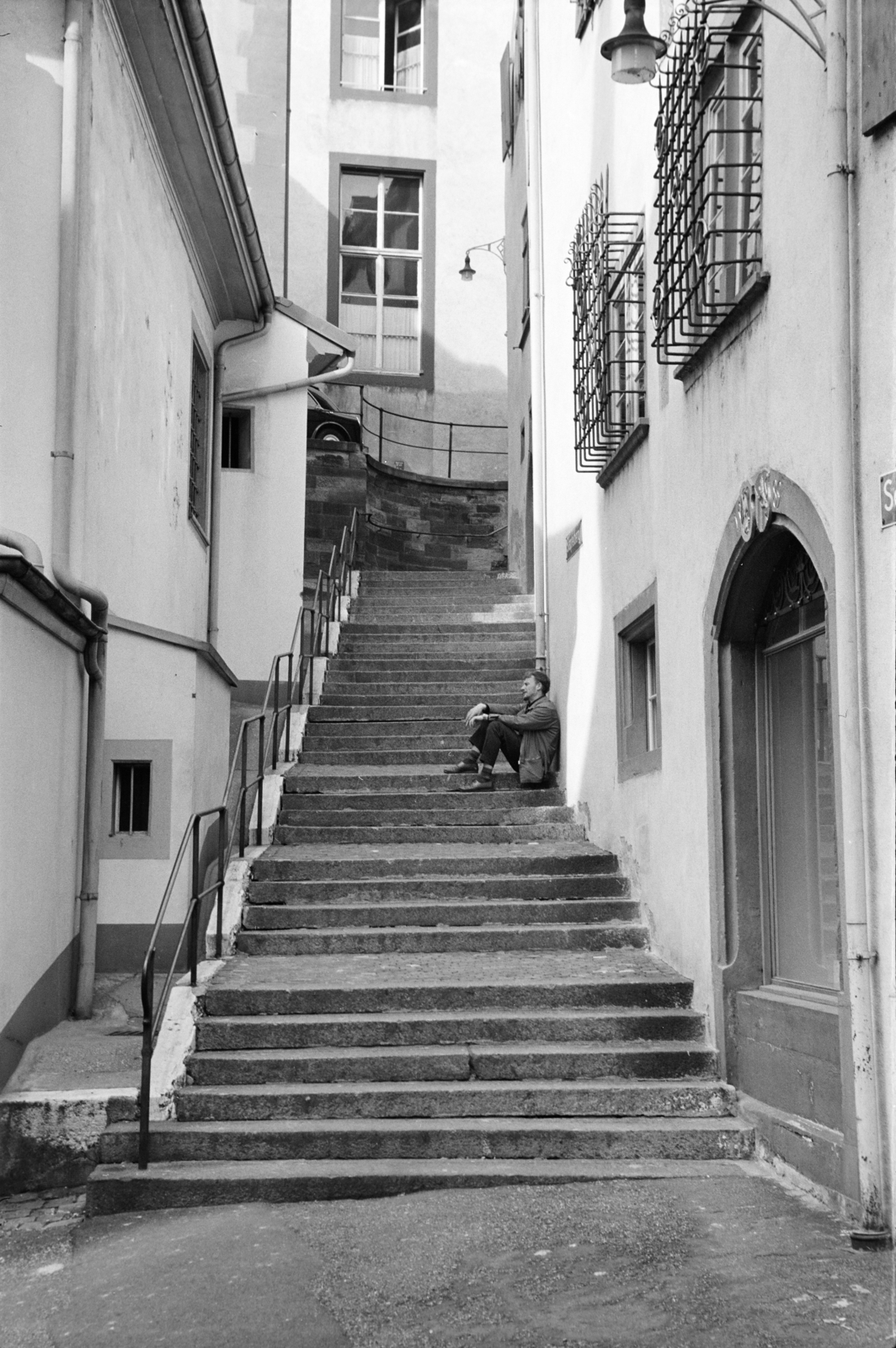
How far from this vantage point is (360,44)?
24.0 m

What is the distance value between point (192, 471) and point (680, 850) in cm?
683

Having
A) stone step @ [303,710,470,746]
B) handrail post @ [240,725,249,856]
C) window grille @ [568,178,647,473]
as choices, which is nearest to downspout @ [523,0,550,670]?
stone step @ [303,710,470,746]

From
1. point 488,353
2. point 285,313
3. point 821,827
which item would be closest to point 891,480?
point 821,827

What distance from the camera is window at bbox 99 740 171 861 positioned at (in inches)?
395

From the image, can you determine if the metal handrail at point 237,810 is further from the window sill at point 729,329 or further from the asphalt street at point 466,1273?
the window sill at point 729,329

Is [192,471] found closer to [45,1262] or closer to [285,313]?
[285,313]

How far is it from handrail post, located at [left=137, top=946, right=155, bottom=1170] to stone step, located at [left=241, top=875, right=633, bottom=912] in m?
2.84

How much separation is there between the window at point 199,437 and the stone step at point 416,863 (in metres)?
4.21

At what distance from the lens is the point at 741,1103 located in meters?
7.29

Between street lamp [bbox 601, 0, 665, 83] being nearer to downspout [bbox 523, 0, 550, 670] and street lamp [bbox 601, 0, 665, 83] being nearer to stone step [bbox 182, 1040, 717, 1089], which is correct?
stone step [bbox 182, 1040, 717, 1089]

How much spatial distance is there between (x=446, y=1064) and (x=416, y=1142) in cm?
66

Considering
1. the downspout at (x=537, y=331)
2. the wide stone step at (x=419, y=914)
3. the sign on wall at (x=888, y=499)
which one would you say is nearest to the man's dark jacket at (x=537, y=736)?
the downspout at (x=537, y=331)

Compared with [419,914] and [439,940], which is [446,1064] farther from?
[419,914]

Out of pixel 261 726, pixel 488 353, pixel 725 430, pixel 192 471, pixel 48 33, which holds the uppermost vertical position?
pixel 488 353
